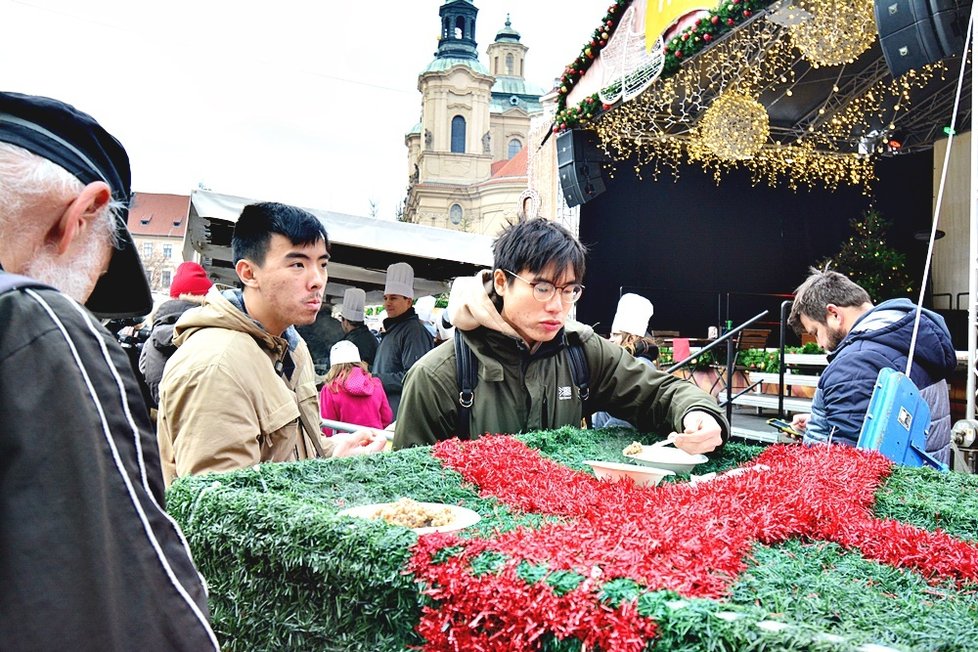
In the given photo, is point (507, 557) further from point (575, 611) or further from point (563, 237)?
point (563, 237)

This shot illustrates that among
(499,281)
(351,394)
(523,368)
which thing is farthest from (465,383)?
(351,394)

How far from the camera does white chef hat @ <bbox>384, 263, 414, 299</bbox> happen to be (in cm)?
650

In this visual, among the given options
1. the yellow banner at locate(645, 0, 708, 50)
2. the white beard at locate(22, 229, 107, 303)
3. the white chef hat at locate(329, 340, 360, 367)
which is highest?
the yellow banner at locate(645, 0, 708, 50)

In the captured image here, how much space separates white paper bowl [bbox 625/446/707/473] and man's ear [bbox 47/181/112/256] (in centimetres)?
136

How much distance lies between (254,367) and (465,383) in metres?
0.70

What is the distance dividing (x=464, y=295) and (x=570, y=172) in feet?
31.7

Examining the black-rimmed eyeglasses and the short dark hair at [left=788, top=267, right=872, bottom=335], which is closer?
the black-rimmed eyeglasses

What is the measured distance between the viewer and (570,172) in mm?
11883

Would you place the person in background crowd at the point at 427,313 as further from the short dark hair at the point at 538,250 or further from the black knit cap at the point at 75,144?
the black knit cap at the point at 75,144

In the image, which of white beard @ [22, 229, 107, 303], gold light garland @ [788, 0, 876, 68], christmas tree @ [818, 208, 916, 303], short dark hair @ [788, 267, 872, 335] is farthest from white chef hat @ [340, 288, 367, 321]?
christmas tree @ [818, 208, 916, 303]

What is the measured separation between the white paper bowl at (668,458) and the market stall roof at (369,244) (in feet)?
15.7

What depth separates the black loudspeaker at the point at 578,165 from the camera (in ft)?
38.9

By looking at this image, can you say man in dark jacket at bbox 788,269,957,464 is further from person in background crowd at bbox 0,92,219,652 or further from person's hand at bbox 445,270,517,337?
person in background crowd at bbox 0,92,219,652

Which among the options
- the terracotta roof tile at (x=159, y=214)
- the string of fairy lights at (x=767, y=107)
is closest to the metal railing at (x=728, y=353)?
the string of fairy lights at (x=767, y=107)
